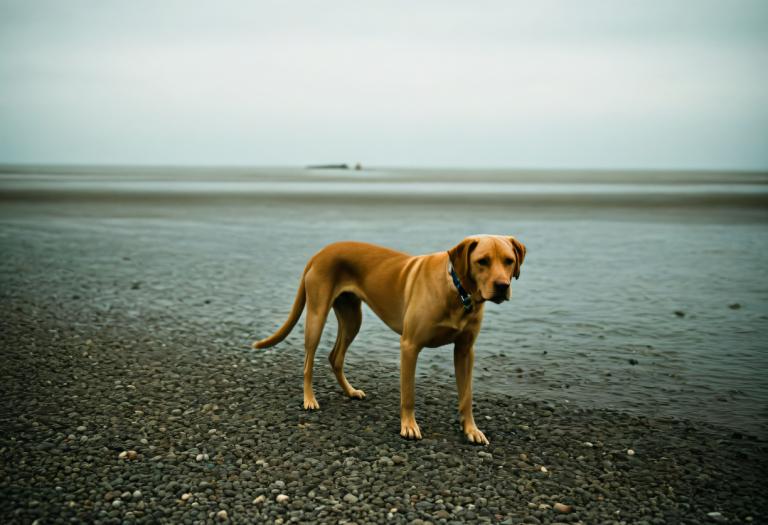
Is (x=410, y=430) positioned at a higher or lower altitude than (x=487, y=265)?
lower

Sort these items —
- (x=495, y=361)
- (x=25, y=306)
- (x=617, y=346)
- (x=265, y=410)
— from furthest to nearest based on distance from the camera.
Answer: (x=25, y=306) → (x=617, y=346) → (x=495, y=361) → (x=265, y=410)

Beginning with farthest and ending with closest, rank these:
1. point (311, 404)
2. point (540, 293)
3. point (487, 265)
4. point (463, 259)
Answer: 1. point (540, 293)
2. point (311, 404)
3. point (463, 259)
4. point (487, 265)

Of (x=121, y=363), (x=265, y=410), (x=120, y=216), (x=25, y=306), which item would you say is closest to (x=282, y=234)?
(x=120, y=216)

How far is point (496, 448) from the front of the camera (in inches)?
219

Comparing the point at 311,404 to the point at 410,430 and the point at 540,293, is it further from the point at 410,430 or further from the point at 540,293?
the point at 540,293

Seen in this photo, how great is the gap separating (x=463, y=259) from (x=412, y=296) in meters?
0.76

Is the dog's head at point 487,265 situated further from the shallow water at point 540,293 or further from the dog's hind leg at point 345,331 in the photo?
the shallow water at point 540,293

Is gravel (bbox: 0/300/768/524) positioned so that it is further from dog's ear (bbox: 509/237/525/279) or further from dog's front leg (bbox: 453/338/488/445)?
dog's ear (bbox: 509/237/525/279)

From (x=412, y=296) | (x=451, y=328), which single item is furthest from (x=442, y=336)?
(x=412, y=296)

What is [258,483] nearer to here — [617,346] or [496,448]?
[496,448]

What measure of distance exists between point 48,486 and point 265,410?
6.87 ft

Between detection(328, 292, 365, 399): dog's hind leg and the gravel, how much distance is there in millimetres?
156

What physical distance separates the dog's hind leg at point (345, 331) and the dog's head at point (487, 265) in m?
1.72

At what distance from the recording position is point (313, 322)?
6.45 m
